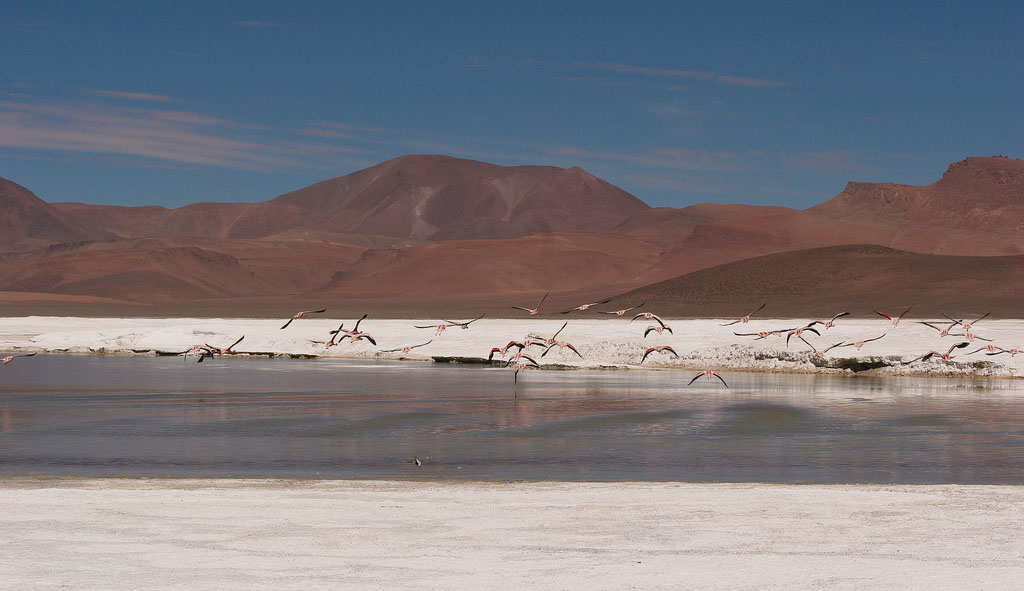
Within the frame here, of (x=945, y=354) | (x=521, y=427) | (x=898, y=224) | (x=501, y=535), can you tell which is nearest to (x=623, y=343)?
(x=945, y=354)

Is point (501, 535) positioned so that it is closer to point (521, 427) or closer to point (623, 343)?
point (521, 427)

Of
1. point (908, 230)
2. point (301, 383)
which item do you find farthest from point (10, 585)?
point (908, 230)

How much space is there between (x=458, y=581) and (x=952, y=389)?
24.4 metres

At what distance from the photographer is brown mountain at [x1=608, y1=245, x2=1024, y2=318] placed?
7975 centimetres

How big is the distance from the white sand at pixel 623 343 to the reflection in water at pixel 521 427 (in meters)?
1.71

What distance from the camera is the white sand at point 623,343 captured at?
37375 mm

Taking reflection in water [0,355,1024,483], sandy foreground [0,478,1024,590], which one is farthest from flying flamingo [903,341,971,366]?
sandy foreground [0,478,1024,590]

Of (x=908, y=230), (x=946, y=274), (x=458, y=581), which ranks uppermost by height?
(x=908, y=230)

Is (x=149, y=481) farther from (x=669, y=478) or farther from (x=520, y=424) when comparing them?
(x=520, y=424)

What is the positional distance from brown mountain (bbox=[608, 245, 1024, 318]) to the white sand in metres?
29.7

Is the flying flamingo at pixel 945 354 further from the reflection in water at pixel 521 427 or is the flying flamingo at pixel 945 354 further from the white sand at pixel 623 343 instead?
the reflection in water at pixel 521 427

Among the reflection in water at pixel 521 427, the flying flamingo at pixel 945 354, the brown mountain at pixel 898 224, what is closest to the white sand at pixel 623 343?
the flying flamingo at pixel 945 354

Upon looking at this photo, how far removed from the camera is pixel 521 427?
23.1m

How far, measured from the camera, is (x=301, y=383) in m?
34.3
